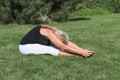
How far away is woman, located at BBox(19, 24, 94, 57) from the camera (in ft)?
25.3

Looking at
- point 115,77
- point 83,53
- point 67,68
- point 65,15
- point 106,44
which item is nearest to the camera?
point 115,77

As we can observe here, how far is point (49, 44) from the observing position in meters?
8.03

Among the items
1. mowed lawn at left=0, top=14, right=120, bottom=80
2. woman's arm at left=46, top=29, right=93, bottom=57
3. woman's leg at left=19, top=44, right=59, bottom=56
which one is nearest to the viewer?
mowed lawn at left=0, top=14, right=120, bottom=80

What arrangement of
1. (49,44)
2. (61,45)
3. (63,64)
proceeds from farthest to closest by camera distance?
(49,44), (61,45), (63,64)

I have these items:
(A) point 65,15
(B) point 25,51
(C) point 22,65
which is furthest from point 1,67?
(A) point 65,15

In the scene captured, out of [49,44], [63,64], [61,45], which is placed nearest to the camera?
[63,64]

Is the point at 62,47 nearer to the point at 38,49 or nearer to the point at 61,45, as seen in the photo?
the point at 61,45

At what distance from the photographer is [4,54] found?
830 centimetres

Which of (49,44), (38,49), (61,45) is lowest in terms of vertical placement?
(38,49)

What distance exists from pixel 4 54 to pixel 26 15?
706cm

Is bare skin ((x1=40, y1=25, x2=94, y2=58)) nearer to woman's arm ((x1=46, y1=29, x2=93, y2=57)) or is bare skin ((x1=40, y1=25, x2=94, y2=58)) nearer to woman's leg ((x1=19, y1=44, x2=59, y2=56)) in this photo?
woman's arm ((x1=46, y1=29, x2=93, y2=57))

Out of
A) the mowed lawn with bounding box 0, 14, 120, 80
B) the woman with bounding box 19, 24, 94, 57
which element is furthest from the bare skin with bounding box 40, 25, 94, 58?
the mowed lawn with bounding box 0, 14, 120, 80

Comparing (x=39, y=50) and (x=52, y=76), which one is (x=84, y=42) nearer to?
(x=39, y=50)

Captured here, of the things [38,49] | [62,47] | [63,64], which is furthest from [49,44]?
[63,64]
